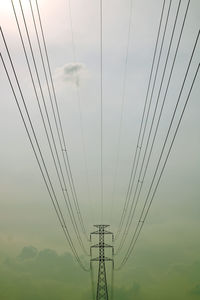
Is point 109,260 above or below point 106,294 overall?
above

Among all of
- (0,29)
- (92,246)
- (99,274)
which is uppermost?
(92,246)

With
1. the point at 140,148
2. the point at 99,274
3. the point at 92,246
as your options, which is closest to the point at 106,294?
the point at 99,274

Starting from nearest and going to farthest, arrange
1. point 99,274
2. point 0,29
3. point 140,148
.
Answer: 1. point 0,29
2. point 140,148
3. point 99,274

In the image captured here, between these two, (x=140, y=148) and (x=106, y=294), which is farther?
(x=106, y=294)

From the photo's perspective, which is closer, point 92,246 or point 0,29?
point 0,29

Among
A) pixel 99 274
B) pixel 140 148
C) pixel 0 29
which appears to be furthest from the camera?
pixel 99 274

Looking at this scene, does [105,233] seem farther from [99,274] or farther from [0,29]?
[0,29]

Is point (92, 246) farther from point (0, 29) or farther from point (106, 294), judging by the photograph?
point (0, 29)

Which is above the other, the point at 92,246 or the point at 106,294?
the point at 92,246

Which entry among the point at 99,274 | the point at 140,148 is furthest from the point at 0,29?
the point at 99,274
